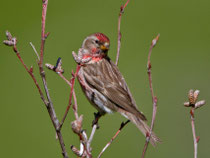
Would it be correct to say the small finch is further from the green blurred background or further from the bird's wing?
the green blurred background

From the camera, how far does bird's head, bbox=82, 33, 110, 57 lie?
18.3 ft

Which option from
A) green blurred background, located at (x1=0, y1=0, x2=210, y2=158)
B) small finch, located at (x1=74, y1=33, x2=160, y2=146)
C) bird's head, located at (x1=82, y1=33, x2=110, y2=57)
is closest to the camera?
small finch, located at (x1=74, y1=33, x2=160, y2=146)

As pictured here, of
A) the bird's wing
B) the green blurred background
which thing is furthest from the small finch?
the green blurred background

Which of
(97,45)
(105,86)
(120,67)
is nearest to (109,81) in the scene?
(105,86)

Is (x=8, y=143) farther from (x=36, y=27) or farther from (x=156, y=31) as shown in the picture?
(x=156, y=31)

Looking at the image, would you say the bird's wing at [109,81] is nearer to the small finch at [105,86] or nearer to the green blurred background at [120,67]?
the small finch at [105,86]

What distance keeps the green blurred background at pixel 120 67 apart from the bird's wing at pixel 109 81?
1.78m

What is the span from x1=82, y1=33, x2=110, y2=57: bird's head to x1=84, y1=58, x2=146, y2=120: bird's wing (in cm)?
13

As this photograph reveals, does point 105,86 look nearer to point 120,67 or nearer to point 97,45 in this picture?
point 97,45

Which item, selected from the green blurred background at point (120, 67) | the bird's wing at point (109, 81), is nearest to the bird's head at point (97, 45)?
the bird's wing at point (109, 81)

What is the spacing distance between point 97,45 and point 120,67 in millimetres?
3140

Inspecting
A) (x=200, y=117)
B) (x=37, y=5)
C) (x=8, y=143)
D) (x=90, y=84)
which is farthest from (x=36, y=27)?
(x=90, y=84)

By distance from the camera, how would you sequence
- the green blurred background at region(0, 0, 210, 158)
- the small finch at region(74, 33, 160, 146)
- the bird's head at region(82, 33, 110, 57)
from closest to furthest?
the small finch at region(74, 33, 160, 146) < the bird's head at region(82, 33, 110, 57) < the green blurred background at region(0, 0, 210, 158)

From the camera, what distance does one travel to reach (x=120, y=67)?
8727mm
